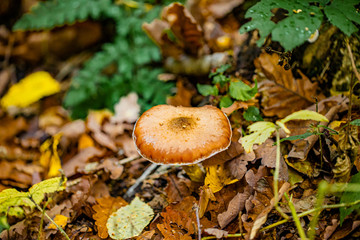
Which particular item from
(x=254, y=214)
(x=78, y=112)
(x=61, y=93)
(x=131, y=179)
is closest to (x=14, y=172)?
(x=78, y=112)

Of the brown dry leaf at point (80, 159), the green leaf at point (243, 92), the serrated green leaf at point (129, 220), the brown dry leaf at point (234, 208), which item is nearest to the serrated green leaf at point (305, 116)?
the brown dry leaf at point (234, 208)

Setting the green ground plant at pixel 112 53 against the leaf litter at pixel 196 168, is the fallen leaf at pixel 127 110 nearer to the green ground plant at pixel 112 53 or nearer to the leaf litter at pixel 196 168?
the leaf litter at pixel 196 168

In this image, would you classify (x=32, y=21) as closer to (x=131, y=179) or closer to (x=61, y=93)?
(x=61, y=93)

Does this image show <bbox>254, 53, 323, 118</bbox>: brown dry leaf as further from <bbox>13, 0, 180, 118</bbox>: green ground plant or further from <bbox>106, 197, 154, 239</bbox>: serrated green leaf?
<bbox>13, 0, 180, 118</bbox>: green ground plant

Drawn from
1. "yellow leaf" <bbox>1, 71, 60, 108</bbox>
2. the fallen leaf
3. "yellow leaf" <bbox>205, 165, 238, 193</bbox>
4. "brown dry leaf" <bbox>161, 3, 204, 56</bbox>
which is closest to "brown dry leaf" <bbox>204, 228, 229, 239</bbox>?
"yellow leaf" <bbox>205, 165, 238, 193</bbox>

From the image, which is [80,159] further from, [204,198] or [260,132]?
[260,132]

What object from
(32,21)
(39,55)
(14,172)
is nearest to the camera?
(14,172)

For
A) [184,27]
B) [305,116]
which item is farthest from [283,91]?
[184,27]
